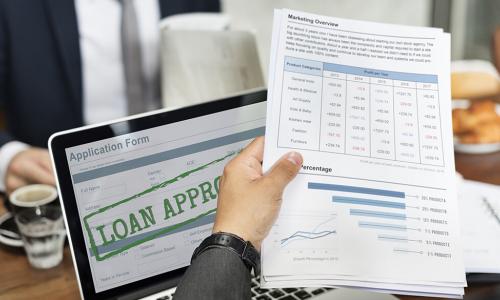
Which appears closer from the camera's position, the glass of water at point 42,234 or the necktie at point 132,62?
the glass of water at point 42,234

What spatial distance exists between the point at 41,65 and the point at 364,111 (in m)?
1.19

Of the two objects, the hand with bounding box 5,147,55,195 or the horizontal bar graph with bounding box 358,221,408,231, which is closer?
the horizontal bar graph with bounding box 358,221,408,231

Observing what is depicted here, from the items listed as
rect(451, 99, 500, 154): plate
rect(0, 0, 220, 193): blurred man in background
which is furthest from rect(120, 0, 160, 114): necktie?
rect(451, 99, 500, 154): plate

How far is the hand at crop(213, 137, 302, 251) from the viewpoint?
0.70 metres

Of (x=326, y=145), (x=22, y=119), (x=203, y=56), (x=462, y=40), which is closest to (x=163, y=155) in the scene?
(x=326, y=145)

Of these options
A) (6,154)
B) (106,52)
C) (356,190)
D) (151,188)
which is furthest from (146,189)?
(106,52)

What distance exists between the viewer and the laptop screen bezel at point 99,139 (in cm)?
79

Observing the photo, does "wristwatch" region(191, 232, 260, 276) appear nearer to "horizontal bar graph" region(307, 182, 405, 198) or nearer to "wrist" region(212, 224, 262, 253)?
"wrist" region(212, 224, 262, 253)

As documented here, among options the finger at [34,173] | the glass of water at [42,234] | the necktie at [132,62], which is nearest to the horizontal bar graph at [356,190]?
the glass of water at [42,234]

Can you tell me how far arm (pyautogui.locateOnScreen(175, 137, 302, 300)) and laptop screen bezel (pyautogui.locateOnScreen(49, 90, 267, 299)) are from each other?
139 millimetres

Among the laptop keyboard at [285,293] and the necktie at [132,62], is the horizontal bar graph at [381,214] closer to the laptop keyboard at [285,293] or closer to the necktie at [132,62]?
the laptop keyboard at [285,293]

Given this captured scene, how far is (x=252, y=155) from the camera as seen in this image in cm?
74

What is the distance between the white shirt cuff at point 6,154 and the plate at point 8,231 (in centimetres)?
12

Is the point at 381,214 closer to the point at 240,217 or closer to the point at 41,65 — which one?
the point at 240,217
